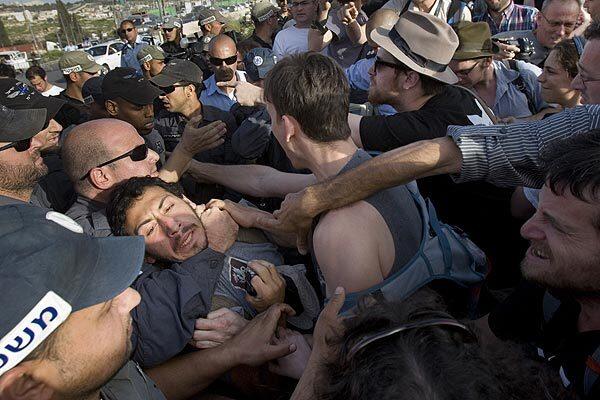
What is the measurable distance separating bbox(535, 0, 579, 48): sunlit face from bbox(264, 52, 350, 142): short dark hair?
12.1ft

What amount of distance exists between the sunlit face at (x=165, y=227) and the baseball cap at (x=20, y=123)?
1.57m

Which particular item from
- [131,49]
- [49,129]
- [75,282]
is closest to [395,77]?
[75,282]

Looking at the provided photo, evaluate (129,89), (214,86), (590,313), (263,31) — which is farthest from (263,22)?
(590,313)

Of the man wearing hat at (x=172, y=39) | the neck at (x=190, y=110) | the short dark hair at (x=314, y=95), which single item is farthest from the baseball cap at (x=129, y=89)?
the man wearing hat at (x=172, y=39)

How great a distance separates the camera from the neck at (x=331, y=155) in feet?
6.63

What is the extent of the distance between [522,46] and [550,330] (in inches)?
153

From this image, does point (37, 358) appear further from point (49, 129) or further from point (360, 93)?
point (360, 93)

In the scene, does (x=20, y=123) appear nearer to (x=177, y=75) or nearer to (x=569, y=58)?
(x=177, y=75)

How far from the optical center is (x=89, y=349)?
126 centimetres

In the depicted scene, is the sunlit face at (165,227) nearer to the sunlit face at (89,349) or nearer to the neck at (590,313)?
the sunlit face at (89,349)

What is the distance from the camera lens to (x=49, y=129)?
4.09m

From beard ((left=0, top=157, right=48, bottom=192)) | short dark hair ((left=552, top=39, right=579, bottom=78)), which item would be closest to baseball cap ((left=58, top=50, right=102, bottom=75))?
beard ((left=0, top=157, right=48, bottom=192))

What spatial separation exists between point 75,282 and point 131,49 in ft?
37.3

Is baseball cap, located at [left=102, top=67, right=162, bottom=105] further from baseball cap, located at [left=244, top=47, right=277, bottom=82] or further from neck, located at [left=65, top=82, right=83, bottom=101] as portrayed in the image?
neck, located at [left=65, top=82, right=83, bottom=101]
